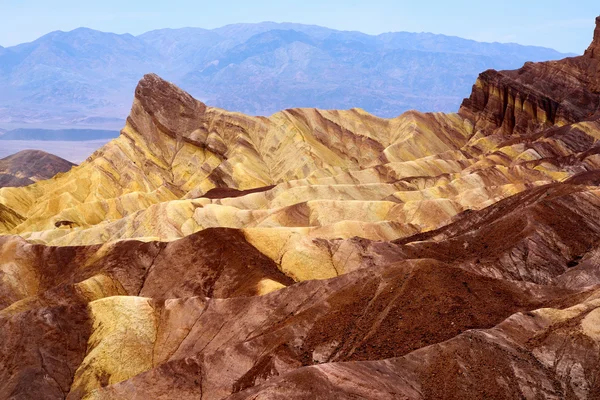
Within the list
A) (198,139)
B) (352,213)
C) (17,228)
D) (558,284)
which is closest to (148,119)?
(198,139)

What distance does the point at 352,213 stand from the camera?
6806 centimetres

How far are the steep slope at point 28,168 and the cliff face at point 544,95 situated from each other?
3923 inches

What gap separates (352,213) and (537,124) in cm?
5358

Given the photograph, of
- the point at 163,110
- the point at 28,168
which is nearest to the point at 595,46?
the point at 163,110

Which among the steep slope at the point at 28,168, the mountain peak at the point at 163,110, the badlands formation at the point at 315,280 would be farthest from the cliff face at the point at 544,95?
the steep slope at the point at 28,168

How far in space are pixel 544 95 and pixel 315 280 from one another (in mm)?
82759

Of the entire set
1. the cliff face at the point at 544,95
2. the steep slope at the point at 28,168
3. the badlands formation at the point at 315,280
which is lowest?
the steep slope at the point at 28,168

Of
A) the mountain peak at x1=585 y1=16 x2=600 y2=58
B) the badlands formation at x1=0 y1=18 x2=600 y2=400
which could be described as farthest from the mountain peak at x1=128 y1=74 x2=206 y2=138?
the mountain peak at x1=585 y1=16 x2=600 y2=58

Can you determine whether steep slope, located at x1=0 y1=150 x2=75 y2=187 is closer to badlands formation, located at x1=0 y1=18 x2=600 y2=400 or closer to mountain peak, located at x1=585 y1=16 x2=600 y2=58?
badlands formation, located at x1=0 y1=18 x2=600 y2=400

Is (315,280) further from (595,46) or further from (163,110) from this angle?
(595,46)

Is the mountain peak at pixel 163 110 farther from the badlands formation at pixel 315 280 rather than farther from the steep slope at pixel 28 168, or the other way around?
the steep slope at pixel 28 168

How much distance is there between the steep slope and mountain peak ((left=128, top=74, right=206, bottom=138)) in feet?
147

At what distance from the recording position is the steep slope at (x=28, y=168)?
140250 millimetres

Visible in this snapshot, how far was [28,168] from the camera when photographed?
5861 inches
